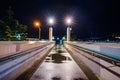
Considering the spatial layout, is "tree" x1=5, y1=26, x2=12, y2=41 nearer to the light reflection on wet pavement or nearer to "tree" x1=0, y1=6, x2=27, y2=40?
"tree" x1=0, y1=6, x2=27, y2=40

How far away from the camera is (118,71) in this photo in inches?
361

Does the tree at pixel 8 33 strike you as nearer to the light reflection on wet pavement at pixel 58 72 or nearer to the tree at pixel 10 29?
the tree at pixel 10 29

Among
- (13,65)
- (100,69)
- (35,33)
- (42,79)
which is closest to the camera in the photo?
(42,79)

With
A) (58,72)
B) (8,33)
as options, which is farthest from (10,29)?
(58,72)

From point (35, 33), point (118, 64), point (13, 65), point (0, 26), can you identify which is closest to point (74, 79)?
point (118, 64)

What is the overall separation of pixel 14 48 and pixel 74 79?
7.58 meters

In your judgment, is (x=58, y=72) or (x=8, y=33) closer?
(x=58, y=72)

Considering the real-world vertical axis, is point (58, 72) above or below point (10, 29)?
below

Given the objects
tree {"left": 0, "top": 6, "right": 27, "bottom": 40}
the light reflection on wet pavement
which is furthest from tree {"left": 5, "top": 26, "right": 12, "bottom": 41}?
the light reflection on wet pavement

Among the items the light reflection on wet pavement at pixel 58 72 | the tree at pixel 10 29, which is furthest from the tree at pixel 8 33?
the light reflection on wet pavement at pixel 58 72

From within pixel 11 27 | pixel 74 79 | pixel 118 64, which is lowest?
pixel 74 79

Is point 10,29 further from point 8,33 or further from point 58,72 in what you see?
point 58,72

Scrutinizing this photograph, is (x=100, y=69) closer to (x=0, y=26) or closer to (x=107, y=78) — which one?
(x=107, y=78)

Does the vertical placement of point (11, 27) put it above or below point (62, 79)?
above
